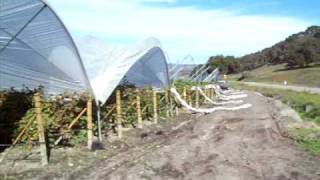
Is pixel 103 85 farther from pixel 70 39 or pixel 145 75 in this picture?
pixel 145 75

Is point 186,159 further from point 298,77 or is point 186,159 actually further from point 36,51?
point 298,77

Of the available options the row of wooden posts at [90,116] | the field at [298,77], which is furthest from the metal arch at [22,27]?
the field at [298,77]

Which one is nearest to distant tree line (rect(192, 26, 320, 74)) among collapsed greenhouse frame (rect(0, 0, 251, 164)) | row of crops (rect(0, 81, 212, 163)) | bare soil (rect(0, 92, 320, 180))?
collapsed greenhouse frame (rect(0, 0, 251, 164))

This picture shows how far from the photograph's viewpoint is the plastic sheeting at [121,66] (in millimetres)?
13805

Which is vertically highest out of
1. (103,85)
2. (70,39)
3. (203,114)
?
(70,39)

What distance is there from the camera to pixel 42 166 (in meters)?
9.73

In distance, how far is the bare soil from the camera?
8.88 m

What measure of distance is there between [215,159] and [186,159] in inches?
20.2

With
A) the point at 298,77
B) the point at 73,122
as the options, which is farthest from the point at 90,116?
the point at 298,77

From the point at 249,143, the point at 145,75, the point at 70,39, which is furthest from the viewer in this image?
the point at 145,75

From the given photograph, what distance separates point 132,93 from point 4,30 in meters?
6.34

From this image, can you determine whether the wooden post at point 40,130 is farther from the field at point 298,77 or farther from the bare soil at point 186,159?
the field at point 298,77

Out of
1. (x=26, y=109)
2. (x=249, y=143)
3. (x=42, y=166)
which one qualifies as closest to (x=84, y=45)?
(x=26, y=109)

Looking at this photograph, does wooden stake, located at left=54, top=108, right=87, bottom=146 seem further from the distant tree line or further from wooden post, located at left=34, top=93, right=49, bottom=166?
the distant tree line
